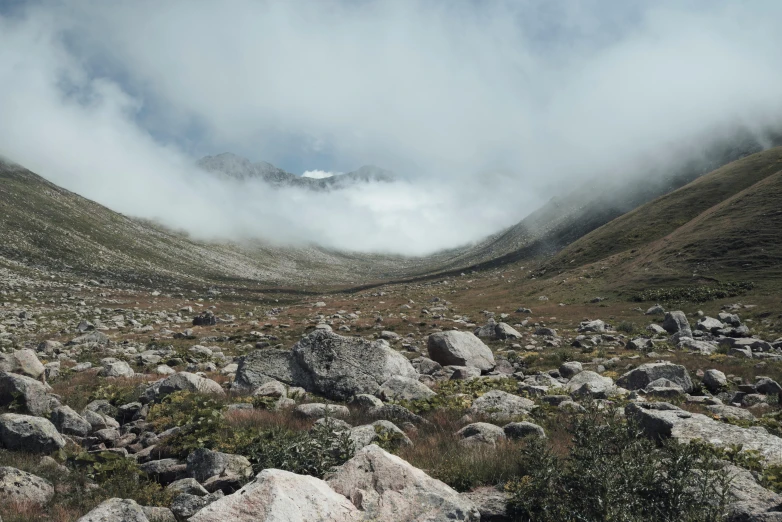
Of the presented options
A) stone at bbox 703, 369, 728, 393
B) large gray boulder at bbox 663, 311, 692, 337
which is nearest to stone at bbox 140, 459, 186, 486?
stone at bbox 703, 369, 728, 393

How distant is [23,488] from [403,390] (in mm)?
9692

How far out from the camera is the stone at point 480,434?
9.23 metres

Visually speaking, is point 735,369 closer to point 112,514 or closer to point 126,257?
point 112,514

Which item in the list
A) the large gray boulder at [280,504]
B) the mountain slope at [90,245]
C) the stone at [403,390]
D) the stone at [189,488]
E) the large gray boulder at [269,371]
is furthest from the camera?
the mountain slope at [90,245]

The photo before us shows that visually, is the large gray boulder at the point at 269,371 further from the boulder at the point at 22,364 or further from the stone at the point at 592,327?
the stone at the point at 592,327

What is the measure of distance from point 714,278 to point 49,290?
285ft

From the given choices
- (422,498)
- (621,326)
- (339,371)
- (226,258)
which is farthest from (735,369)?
(226,258)

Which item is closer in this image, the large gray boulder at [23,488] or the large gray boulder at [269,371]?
the large gray boulder at [23,488]

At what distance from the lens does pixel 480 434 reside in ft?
31.3

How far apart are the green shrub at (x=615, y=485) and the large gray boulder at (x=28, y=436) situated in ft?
31.9

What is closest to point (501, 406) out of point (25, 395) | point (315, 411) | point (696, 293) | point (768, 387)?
point (315, 411)

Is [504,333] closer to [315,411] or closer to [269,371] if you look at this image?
[269,371]

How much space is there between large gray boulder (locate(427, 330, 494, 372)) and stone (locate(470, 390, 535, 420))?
8521 mm

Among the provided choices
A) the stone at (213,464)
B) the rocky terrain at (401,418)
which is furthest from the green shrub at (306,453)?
the stone at (213,464)
